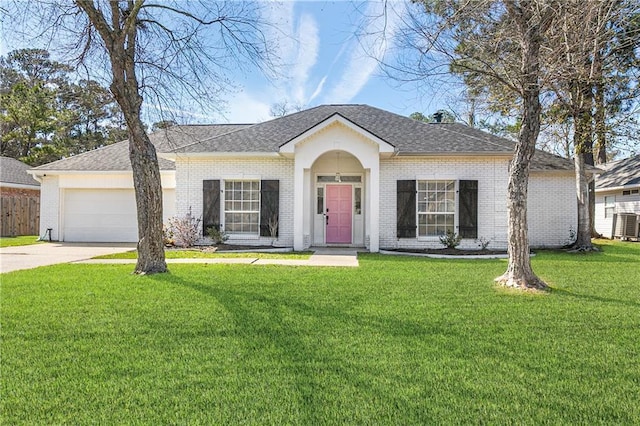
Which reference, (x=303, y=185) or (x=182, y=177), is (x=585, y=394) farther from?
(x=182, y=177)

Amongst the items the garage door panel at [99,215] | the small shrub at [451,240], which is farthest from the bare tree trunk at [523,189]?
the garage door panel at [99,215]

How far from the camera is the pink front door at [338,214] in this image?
13.3 m

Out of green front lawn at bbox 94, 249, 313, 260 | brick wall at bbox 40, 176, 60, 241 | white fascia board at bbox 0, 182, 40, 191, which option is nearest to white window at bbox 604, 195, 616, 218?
green front lawn at bbox 94, 249, 313, 260

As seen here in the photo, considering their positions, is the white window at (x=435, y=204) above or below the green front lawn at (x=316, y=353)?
above

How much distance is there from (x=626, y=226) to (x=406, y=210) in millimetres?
12991

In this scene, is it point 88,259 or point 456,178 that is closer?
point 88,259

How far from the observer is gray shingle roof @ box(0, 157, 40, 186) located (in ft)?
59.8

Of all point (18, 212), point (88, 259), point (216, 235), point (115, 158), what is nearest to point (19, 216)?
point (18, 212)

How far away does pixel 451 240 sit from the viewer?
1186cm

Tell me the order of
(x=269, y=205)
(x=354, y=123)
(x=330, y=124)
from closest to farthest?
(x=354, y=123), (x=330, y=124), (x=269, y=205)

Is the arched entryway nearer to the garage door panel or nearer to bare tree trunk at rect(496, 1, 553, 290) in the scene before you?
bare tree trunk at rect(496, 1, 553, 290)

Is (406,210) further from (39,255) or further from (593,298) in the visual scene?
(39,255)

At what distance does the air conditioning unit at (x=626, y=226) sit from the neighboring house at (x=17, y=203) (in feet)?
95.6

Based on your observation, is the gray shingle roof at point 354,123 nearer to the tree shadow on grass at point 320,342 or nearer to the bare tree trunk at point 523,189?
the bare tree trunk at point 523,189
